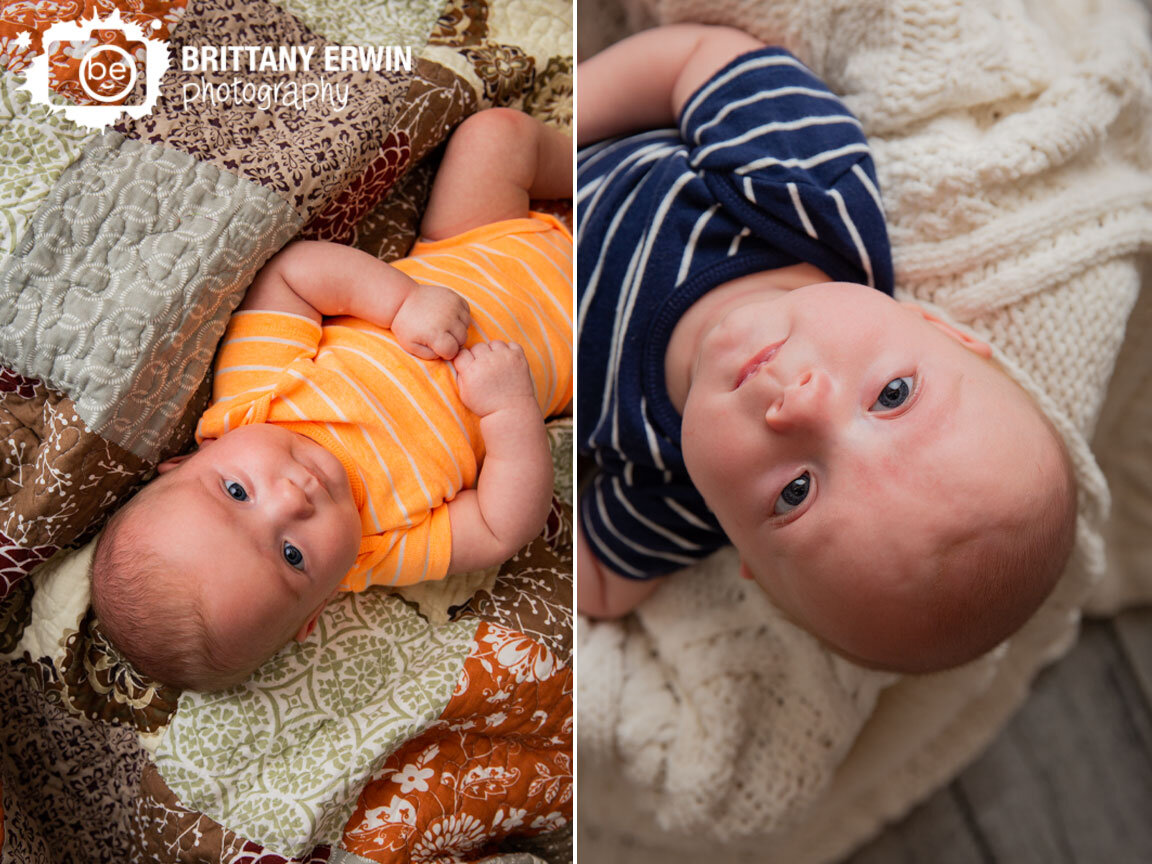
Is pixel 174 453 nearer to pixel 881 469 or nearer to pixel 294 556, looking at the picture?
pixel 294 556

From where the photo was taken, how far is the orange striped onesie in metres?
0.52

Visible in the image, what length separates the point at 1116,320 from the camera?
69cm

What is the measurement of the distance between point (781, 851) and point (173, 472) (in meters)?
0.80

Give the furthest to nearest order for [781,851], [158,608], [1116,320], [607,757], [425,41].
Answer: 1. [781,851]
2. [607,757]
3. [1116,320]
4. [425,41]
5. [158,608]

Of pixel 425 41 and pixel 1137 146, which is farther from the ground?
pixel 425 41

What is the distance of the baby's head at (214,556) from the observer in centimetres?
48

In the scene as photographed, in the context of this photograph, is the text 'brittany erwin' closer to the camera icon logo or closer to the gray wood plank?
the camera icon logo

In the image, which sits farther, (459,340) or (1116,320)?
(1116,320)

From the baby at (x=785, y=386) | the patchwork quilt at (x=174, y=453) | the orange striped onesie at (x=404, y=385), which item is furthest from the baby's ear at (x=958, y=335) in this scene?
the patchwork quilt at (x=174, y=453)

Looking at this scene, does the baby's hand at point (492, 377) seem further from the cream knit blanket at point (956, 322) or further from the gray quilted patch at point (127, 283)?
the cream knit blanket at point (956, 322)

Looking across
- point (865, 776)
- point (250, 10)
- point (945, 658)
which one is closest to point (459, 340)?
point (250, 10)

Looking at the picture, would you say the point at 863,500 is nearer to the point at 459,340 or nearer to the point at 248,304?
the point at 459,340

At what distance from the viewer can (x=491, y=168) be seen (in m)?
0.60

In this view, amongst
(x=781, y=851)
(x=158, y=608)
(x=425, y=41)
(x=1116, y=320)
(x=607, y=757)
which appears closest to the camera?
(x=158, y=608)
